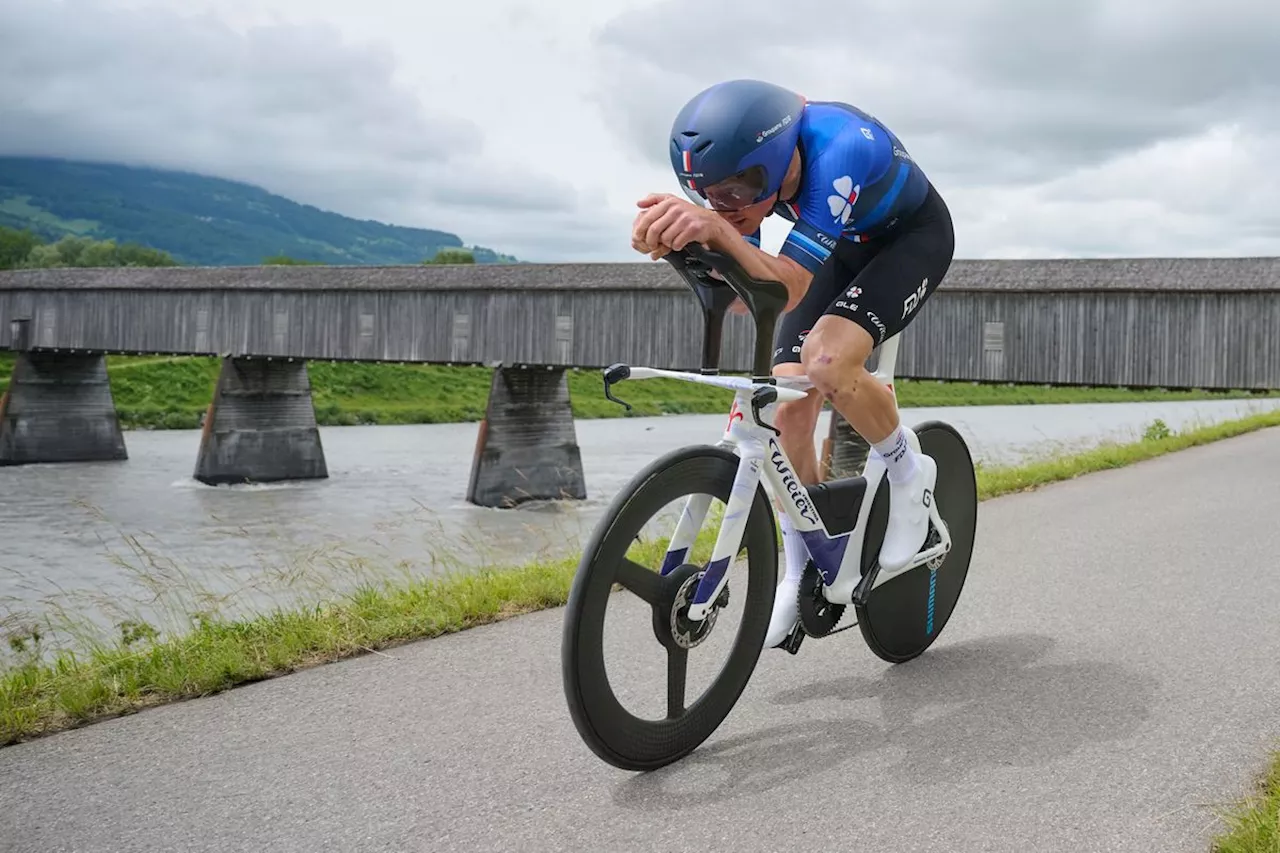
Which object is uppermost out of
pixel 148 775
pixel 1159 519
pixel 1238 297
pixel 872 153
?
pixel 1238 297

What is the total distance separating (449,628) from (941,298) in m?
21.4

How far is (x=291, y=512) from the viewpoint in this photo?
84.6 ft

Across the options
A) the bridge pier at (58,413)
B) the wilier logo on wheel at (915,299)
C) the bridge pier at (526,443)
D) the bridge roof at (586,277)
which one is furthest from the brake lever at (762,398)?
the bridge pier at (58,413)

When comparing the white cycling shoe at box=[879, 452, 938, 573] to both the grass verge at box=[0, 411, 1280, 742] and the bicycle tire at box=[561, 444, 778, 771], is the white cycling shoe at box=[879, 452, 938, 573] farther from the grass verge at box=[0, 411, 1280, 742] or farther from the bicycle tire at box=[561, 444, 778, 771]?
the grass verge at box=[0, 411, 1280, 742]

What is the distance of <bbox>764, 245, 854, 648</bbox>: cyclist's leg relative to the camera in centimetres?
317

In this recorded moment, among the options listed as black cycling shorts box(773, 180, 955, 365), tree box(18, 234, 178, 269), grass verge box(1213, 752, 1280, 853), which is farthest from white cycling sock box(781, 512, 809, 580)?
tree box(18, 234, 178, 269)

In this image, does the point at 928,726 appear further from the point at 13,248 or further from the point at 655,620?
the point at 13,248

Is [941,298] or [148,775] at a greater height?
[941,298]

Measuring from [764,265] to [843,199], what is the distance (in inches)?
13.8

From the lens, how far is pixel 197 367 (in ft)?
182

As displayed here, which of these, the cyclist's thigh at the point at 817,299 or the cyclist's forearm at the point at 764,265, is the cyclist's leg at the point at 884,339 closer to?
the cyclist's thigh at the point at 817,299

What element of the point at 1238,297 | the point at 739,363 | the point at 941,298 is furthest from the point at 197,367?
the point at 1238,297

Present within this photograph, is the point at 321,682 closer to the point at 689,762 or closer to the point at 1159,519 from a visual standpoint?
the point at 689,762

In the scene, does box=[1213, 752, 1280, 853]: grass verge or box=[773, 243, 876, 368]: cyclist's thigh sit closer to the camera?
box=[1213, 752, 1280, 853]: grass verge
